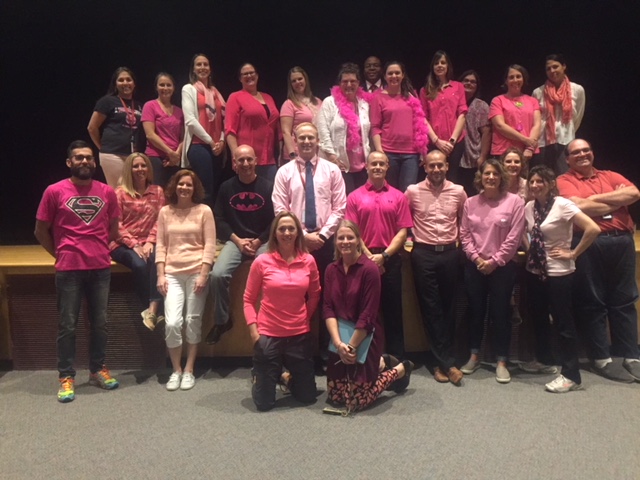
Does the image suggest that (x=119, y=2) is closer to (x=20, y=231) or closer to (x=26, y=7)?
(x=26, y=7)

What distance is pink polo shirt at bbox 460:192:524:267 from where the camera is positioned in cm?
330

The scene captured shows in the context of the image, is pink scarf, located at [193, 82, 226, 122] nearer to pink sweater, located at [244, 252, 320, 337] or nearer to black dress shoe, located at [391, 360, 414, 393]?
pink sweater, located at [244, 252, 320, 337]

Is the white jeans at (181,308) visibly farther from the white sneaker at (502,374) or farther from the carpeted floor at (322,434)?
the white sneaker at (502,374)

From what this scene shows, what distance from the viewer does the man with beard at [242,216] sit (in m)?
3.53

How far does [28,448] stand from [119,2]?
160 inches

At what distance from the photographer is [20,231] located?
541 centimetres

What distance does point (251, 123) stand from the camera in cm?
414

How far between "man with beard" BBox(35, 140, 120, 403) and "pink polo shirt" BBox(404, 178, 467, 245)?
1.92 meters

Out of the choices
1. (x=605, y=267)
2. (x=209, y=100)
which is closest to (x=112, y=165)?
(x=209, y=100)

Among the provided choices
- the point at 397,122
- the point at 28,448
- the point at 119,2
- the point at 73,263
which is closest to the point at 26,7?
the point at 119,2

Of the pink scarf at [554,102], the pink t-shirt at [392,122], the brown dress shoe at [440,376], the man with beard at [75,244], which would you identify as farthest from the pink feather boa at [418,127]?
the man with beard at [75,244]

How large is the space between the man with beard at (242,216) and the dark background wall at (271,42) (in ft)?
6.22

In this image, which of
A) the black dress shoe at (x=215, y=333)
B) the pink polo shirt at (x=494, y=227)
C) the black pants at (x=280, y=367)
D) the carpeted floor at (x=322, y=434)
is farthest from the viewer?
the black dress shoe at (x=215, y=333)

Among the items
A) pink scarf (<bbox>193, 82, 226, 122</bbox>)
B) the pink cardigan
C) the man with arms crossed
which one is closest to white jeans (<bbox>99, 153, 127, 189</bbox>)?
pink scarf (<bbox>193, 82, 226, 122</bbox>)
